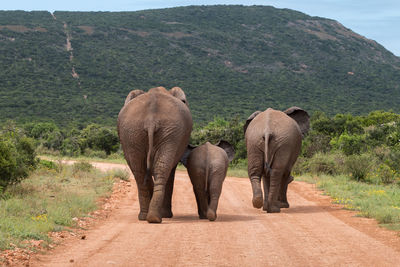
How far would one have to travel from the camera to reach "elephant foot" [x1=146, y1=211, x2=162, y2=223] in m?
11.2

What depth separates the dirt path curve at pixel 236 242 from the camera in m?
7.28

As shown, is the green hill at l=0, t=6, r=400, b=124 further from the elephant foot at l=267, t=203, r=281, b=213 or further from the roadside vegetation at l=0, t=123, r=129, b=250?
the elephant foot at l=267, t=203, r=281, b=213

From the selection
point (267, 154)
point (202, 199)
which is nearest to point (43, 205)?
point (202, 199)

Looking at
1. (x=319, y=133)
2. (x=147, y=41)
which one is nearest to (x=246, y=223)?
(x=319, y=133)

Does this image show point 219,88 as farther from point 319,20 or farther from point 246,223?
point 246,223

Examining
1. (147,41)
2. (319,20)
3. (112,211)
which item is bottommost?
(112,211)

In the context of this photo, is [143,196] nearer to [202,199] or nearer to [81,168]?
[202,199]

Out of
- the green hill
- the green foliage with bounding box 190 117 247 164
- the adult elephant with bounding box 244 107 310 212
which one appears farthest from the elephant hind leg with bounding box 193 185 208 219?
the green hill

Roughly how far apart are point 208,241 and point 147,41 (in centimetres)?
10728

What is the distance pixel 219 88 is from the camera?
3558 inches

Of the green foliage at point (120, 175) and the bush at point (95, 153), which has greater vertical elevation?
the green foliage at point (120, 175)

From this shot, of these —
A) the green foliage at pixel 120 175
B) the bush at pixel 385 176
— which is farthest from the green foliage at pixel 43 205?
the bush at pixel 385 176

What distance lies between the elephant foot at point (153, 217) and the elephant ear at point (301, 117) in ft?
19.2

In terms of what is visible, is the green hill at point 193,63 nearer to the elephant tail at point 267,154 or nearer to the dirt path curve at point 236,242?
the elephant tail at point 267,154
